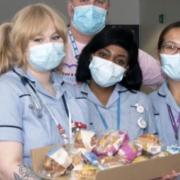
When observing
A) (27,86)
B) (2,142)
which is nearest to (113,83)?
(27,86)

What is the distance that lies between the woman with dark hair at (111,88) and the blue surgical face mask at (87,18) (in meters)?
0.30

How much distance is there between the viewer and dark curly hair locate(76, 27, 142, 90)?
1.94 m

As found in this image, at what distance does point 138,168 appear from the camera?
122 centimetres

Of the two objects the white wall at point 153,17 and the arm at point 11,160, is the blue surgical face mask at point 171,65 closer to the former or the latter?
the arm at point 11,160

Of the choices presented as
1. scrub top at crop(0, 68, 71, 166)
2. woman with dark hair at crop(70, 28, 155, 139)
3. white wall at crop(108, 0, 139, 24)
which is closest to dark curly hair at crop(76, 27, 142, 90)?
woman with dark hair at crop(70, 28, 155, 139)

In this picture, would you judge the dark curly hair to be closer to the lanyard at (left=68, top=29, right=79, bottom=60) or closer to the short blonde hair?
the lanyard at (left=68, top=29, right=79, bottom=60)

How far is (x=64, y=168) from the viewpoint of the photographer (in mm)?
1294

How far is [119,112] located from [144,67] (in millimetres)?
545

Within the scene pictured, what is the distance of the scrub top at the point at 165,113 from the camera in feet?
6.30

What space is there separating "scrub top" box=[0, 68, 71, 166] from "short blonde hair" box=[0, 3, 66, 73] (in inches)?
4.2

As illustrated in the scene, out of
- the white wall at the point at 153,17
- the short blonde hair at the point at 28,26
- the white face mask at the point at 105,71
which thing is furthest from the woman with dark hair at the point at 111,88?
the white wall at the point at 153,17

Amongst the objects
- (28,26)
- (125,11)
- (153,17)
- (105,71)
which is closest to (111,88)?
(105,71)

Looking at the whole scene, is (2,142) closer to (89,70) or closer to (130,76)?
(89,70)

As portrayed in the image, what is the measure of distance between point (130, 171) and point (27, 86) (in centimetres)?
66
